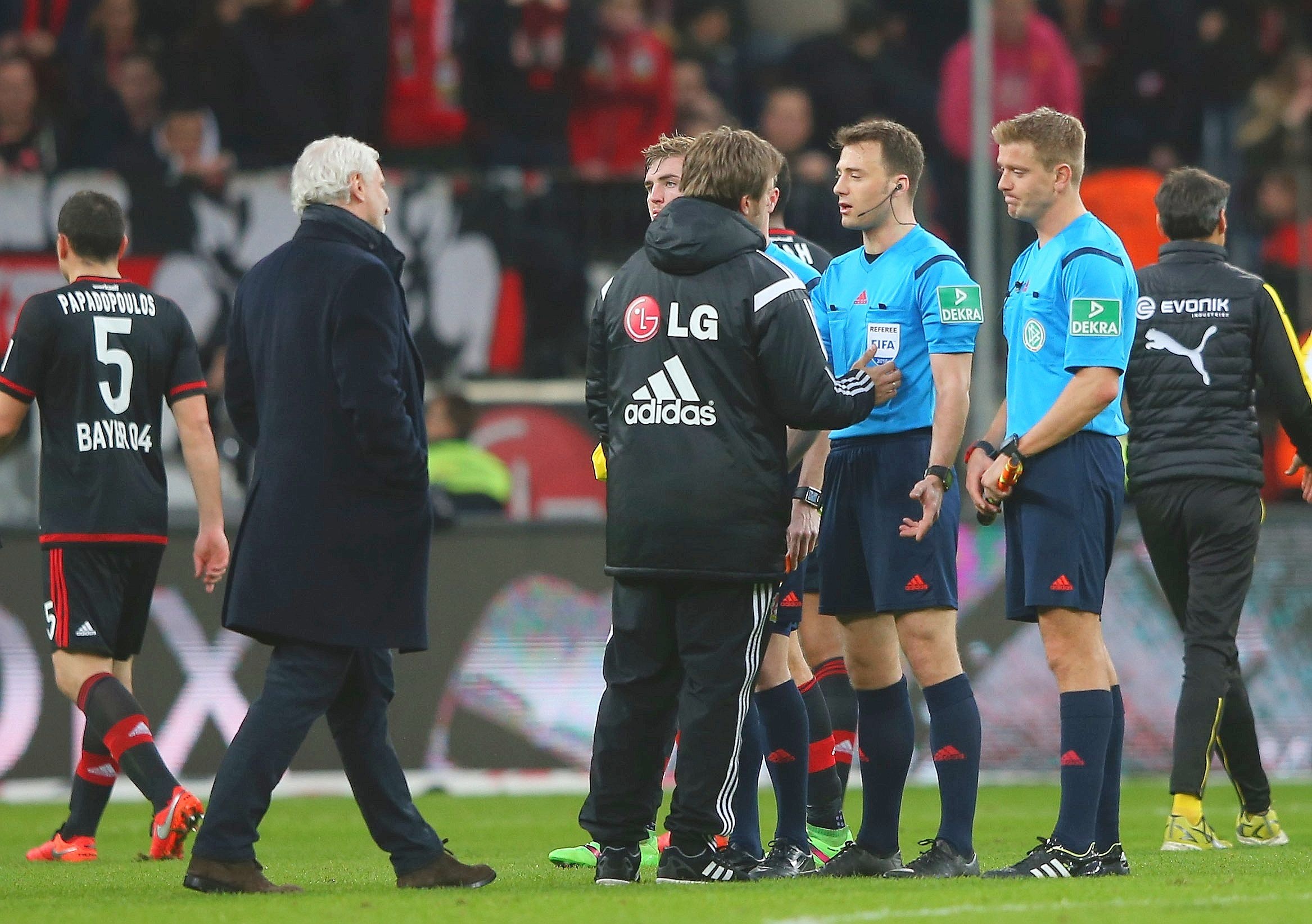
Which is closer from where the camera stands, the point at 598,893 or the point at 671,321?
the point at 598,893

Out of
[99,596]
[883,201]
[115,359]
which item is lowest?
[99,596]

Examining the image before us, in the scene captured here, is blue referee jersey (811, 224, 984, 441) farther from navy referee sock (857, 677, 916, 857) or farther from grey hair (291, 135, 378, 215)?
grey hair (291, 135, 378, 215)

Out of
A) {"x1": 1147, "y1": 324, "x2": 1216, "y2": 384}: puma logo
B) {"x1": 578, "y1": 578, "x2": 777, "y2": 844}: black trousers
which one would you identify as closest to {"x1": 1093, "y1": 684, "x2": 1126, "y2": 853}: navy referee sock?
{"x1": 578, "y1": 578, "x2": 777, "y2": 844}: black trousers

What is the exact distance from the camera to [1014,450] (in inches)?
237

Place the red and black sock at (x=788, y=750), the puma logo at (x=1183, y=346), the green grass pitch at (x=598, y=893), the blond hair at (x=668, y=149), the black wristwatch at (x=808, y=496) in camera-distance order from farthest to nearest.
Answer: the puma logo at (x=1183, y=346) → the blond hair at (x=668, y=149) → the red and black sock at (x=788, y=750) → the black wristwatch at (x=808, y=496) → the green grass pitch at (x=598, y=893)

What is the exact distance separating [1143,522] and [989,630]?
310cm

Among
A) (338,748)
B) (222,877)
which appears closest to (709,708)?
(338,748)

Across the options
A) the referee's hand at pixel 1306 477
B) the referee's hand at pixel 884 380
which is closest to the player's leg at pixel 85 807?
the referee's hand at pixel 884 380

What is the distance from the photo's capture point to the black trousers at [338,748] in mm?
5512

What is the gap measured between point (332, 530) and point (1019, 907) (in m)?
2.13

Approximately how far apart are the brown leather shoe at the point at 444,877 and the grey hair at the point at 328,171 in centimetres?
194

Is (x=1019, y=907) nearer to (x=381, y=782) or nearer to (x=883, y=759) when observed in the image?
(x=883, y=759)

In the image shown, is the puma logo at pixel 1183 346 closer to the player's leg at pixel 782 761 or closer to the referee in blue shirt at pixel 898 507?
the referee in blue shirt at pixel 898 507

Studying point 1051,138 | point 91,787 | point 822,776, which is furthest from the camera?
point 91,787
